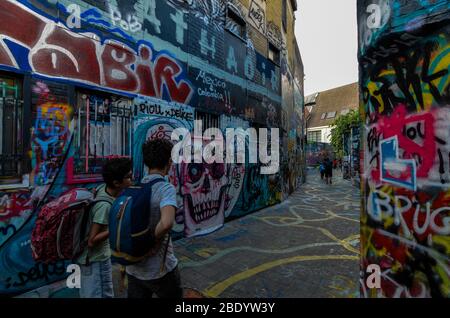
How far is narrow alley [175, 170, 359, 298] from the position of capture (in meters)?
3.54

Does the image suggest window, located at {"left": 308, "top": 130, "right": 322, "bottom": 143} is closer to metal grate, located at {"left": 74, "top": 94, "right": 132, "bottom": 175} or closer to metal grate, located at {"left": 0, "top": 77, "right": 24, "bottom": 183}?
metal grate, located at {"left": 74, "top": 94, "right": 132, "bottom": 175}

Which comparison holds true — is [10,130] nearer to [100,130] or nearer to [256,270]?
[100,130]

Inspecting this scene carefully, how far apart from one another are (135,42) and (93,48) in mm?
940

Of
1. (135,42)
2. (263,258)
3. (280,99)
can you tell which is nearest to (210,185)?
(263,258)

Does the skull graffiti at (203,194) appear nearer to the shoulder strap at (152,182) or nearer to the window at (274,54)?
the shoulder strap at (152,182)

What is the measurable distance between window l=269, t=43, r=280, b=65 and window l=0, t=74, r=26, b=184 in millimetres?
9073

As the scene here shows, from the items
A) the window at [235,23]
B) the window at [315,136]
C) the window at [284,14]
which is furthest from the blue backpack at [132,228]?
the window at [315,136]

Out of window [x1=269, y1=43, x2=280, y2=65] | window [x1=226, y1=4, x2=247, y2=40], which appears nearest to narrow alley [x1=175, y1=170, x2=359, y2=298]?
window [x1=226, y1=4, x2=247, y2=40]

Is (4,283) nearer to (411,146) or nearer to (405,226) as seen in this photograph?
(405,226)

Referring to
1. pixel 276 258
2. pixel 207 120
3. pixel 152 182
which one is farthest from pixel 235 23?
pixel 152 182

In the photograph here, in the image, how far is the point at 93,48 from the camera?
4137 millimetres

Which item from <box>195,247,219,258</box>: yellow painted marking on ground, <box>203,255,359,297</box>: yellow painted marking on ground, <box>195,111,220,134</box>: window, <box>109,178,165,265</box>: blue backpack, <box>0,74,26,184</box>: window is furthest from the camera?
<box>195,111,220,134</box>: window

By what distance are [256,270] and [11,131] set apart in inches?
176
